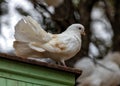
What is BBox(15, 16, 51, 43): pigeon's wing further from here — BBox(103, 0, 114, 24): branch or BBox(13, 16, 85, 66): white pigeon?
BBox(103, 0, 114, 24): branch

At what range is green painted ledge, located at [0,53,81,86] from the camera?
16.3 ft

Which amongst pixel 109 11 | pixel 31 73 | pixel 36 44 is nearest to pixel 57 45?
pixel 36 44

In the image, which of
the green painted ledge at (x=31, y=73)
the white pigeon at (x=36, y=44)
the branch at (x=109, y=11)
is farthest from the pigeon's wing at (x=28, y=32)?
the branch at (x=109, y=11)

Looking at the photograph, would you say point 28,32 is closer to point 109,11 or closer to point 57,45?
point 57,45

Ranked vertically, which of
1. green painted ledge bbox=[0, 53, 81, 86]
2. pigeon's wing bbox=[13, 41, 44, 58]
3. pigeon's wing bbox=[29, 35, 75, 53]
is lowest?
green painted ledge bbox=[0, 53, 81, 86]

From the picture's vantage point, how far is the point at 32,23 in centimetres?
520

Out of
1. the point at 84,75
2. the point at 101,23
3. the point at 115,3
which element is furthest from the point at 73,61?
the point at 101,23

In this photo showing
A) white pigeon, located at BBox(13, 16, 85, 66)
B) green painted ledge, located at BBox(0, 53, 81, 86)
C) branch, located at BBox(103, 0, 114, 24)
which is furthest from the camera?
branch, located at BBox(103, 0, 114, 24)

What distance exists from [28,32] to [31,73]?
0.32 metres

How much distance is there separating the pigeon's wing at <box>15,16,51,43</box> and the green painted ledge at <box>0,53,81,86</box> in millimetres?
223

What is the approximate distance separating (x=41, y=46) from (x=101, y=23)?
21.7 ft

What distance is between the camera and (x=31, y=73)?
16.5 ft

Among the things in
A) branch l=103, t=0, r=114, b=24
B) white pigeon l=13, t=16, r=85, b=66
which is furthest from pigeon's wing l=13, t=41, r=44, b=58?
branch l=103, t=0, r=114, b=24

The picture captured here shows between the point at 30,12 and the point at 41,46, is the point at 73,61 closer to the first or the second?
the point at 30,12
